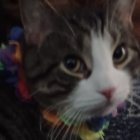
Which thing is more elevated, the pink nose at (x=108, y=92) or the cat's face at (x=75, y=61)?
the cat's face at (x=75, y=61)

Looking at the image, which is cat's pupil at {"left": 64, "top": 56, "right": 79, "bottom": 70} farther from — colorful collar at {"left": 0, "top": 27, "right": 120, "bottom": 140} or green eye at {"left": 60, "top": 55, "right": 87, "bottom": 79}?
colorful collar at {"left": 0, "top": 27, "right": 120, "bottom": 140}

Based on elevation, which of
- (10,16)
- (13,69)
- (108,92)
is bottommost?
(108,92)

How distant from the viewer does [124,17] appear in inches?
37.5

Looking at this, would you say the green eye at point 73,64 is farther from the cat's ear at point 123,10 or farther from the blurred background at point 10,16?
the blurred background at point 10,16

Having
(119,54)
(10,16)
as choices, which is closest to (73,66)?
(119,54)

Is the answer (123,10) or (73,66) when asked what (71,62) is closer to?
(73,66)

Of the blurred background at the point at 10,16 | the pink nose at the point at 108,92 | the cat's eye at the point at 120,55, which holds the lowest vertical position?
the pink nose at the point at 108,92

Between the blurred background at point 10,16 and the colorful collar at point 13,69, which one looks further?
the blurred background at point 10,16

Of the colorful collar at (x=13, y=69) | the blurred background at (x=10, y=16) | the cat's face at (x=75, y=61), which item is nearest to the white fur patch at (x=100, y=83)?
the cat's face at (x=75, y=61)

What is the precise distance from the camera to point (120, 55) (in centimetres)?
89

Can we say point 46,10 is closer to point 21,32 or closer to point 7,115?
point 21,32

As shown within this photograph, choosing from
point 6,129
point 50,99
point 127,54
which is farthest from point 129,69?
point 6,129

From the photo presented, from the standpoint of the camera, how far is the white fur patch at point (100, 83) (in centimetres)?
83

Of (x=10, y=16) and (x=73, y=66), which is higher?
(x=10, y=16)
